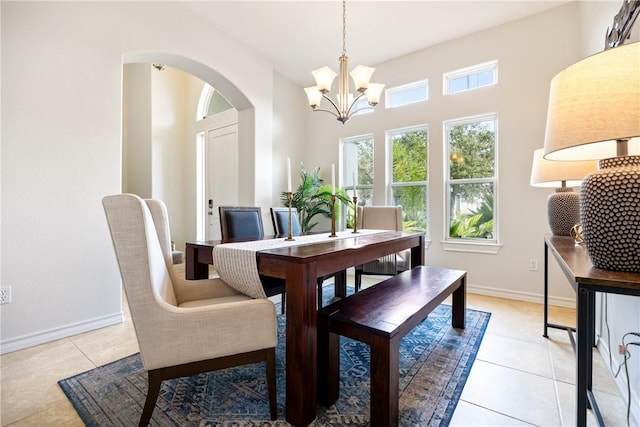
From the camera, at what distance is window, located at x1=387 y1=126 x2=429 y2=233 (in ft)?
12.6

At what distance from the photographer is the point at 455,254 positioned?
3.56 metres

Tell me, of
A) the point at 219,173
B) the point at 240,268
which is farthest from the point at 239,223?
the point at 219,173

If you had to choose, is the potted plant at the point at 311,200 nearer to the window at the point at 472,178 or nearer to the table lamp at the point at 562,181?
the window at the point at 472,178

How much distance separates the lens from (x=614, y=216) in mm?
855

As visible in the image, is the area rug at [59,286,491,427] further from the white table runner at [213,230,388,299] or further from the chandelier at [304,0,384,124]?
the chandelier at [304,0,384,124]

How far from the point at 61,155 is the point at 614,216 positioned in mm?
3215

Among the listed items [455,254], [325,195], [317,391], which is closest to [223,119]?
[325,195]

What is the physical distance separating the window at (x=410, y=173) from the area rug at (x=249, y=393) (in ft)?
6.95

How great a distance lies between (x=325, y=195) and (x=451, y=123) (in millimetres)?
1871

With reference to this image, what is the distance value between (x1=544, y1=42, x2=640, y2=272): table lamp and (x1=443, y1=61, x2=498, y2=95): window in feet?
9.53

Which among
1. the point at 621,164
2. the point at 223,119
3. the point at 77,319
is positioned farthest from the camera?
the point at 223,119

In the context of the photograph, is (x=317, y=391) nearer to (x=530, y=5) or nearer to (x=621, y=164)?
(x=621, y=164)

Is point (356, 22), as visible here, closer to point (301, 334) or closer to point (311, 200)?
point (311, 200)

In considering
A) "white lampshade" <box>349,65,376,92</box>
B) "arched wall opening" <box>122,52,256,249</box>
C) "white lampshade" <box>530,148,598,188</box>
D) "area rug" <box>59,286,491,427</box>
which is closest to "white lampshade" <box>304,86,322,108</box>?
"white lampshade" <box>349,65,376,92</box>
